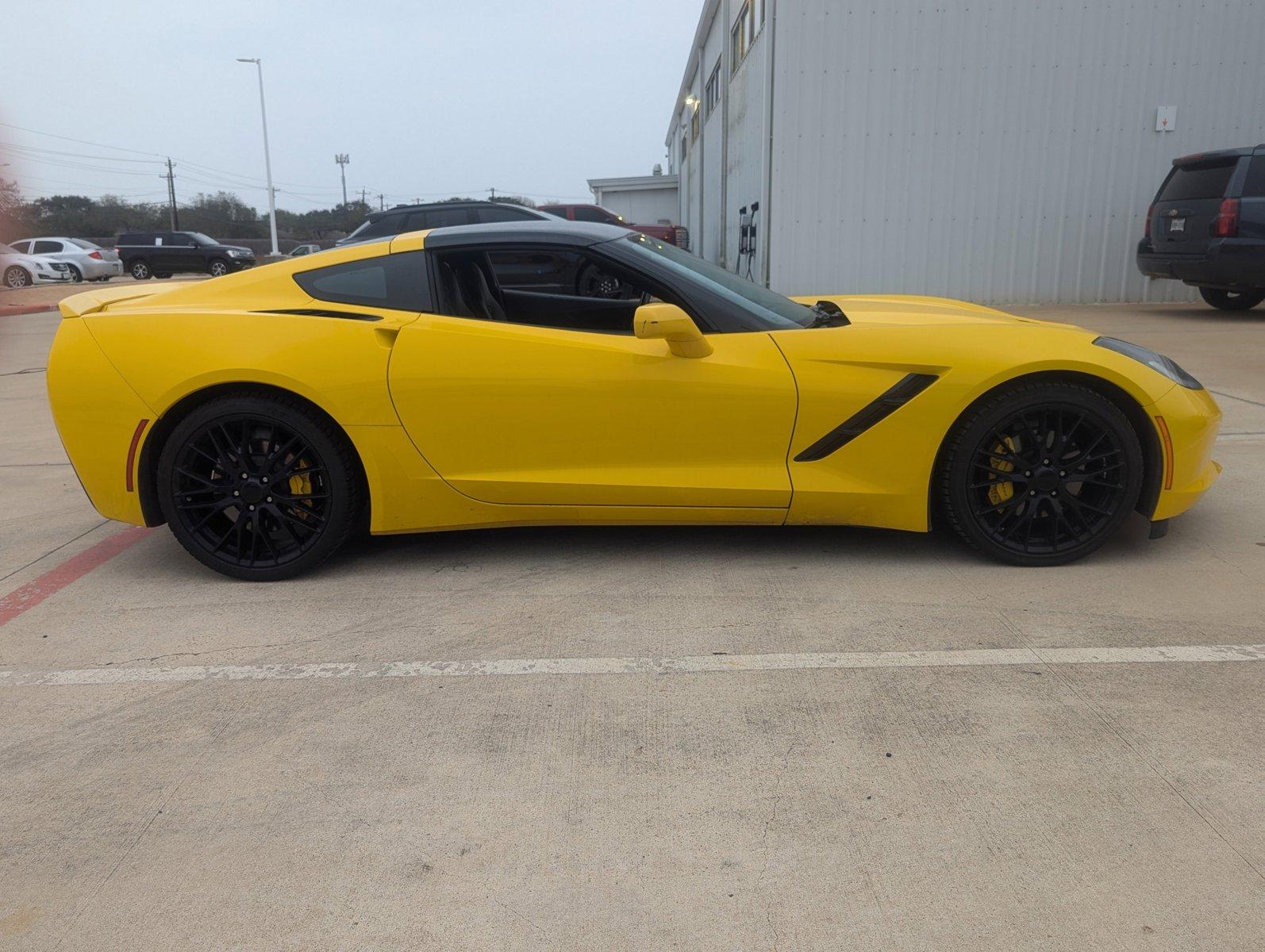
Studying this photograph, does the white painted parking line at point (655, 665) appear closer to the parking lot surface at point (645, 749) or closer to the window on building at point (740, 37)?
the parking lot surface at point (645, 749)

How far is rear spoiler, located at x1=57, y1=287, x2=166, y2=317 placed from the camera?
3.80 m

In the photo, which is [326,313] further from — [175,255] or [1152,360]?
[175,255]

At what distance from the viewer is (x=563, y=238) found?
3844mm

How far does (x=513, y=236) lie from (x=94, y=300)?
168cm

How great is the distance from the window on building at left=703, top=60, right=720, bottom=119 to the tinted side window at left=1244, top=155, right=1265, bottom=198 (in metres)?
15.3

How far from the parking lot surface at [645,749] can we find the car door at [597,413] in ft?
1.23

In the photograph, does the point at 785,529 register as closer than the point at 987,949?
No

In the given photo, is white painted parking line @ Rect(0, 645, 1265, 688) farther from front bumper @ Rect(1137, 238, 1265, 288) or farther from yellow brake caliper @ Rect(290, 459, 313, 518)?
front bumper @ Rect(1137, 238, 1265, 288)

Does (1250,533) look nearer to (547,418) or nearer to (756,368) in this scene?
(756,368)

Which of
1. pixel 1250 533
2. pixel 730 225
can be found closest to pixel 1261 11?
pixel 730 225

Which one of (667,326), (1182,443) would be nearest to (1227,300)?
(1182,443)

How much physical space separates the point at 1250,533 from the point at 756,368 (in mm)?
2171

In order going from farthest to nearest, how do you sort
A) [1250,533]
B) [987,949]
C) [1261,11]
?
[1261,11] → [1250,533] → [987,949]

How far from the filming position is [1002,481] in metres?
3.64
